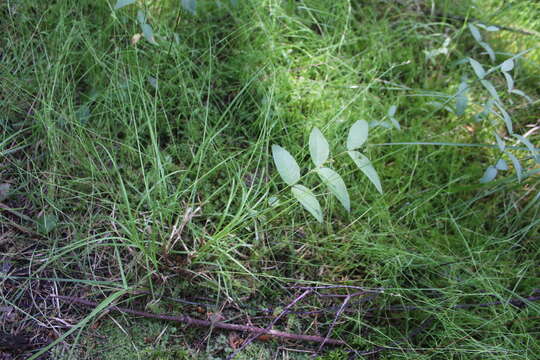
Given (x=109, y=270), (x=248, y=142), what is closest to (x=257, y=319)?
(x=109, y=270)

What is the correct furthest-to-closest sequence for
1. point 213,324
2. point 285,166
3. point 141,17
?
point 141,17
point 213,324
point 285,166

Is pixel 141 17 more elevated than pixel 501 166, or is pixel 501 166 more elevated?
pixel 141 17

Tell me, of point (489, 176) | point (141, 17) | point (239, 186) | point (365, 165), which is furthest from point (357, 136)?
point (141, 17)

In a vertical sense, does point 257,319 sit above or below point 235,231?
below

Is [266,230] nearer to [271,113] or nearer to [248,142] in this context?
[248,142]

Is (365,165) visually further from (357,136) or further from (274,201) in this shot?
(274,201)

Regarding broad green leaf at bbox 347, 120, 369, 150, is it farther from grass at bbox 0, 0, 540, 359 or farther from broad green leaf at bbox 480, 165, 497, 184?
broad green leaf at bbox 480, 165, 497, 184

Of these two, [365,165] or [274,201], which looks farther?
[274,201]
